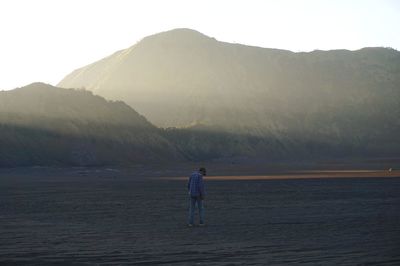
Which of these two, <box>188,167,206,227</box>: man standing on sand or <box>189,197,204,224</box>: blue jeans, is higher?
<box>188,167,206,227</box>: man standing on sand

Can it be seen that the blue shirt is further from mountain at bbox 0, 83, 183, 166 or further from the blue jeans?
mountain at bbox 0, 83, 183, 166

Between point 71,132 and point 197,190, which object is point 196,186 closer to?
point 197,190

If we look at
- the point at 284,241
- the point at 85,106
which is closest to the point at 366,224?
the point at 284,241

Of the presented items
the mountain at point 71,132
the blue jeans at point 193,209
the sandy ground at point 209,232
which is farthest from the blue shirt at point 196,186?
the mountain at point 71,132

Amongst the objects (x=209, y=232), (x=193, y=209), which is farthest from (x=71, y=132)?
(x=209, y=232)

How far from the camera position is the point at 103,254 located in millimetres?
18062


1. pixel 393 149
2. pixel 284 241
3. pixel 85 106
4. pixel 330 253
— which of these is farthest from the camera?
pixel 393 149

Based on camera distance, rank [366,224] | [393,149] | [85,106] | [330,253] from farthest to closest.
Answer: [393,149]
[85,106]
[366,224]
[330,253]

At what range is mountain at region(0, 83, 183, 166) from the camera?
105 m

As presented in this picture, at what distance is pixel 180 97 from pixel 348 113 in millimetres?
39455

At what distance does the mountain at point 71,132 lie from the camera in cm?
10494

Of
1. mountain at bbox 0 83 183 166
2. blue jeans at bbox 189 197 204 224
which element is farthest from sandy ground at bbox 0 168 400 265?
mountain at bbox 0 83 183 166

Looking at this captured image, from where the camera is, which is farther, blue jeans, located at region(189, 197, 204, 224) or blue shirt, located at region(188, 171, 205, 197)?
blue shirt, located at region(188, 171, 205, 197)

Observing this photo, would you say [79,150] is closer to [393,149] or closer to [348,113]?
[393,149]
